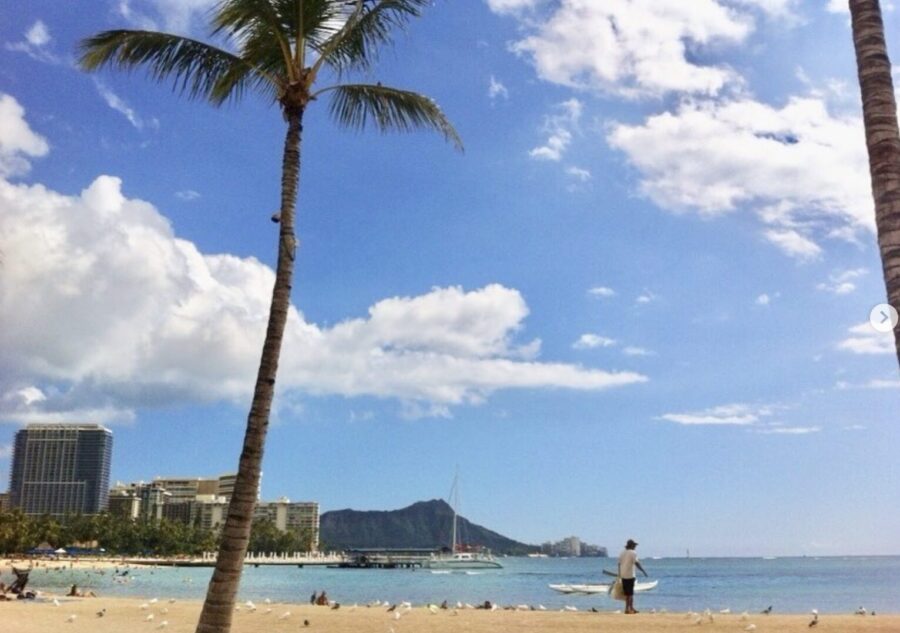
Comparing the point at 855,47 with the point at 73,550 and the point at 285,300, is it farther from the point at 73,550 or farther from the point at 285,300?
the point at 73,550

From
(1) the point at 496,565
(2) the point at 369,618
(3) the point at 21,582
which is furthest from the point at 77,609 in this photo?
(1) the point at 496,565

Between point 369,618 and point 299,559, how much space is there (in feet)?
614

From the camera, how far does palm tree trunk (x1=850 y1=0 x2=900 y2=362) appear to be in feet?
19.5

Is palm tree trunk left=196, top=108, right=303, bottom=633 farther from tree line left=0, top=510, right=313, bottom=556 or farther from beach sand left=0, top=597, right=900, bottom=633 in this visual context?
tree line left=0, top=510, right=313, bottom=556

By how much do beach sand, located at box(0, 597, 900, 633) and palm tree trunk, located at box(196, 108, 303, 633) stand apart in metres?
8.98

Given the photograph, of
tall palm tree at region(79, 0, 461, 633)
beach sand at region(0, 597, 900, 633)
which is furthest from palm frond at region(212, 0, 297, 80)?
beach sand at region(0, 597, 900, 633)

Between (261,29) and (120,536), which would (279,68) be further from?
(120,536)

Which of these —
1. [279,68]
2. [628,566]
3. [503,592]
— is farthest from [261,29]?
[503,592]

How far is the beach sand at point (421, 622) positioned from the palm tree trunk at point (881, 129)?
39.1ft

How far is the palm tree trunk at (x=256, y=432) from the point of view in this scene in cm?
869

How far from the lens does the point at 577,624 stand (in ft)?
58.0

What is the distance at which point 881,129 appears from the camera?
641 centimetres

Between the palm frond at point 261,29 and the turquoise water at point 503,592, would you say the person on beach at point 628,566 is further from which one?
the turquoise water at point 503,592

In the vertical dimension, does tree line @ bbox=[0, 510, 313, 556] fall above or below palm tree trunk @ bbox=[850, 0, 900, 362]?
below
